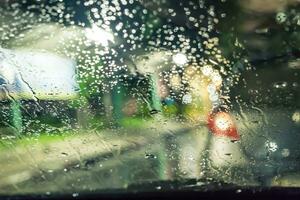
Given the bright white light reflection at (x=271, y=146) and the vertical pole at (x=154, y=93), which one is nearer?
the bright white light reflection at (x=271, y=146)

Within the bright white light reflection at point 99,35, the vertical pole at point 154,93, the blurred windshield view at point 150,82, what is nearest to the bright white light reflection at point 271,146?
the blurred windshield view at point 150,82

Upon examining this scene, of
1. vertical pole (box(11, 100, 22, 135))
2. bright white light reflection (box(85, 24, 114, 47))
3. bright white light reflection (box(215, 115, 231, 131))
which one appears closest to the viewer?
bright white light reflection (box(85, 24, 114, 47))

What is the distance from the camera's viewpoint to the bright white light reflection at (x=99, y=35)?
138 inches

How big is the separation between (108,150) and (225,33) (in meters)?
1.30

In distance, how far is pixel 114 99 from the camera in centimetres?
370

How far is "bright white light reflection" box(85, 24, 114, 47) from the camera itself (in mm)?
3495

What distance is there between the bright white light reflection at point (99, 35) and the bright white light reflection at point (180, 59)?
1.71 feet

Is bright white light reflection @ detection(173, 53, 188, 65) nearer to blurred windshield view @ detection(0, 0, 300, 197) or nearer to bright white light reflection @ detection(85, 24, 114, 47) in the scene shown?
blurred windshield view @ detection(0, 0, 300, 197)

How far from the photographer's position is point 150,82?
3766mm

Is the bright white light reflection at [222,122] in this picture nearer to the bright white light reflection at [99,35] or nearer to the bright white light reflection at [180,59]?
the bright white light reflection at [180,59]

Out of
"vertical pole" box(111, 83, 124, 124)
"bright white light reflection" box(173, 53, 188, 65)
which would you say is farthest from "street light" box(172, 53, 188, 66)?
"vertical pole" box(111, 83, 124, 124)

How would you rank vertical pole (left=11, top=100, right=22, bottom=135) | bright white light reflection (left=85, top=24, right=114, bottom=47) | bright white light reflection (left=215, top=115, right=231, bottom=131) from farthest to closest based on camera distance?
1. vertical pole (left=11, top=100, right=22, bottom=135)
2. bright white light reflection (left=215, top=115, right=231, bottom=131)
3. bright white light reflection (left=85, top=24, right=114, bottom=47)

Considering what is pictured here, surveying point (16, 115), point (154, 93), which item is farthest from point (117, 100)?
point (16, 115)

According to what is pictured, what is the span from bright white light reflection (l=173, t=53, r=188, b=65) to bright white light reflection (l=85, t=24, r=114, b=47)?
1.71ft
